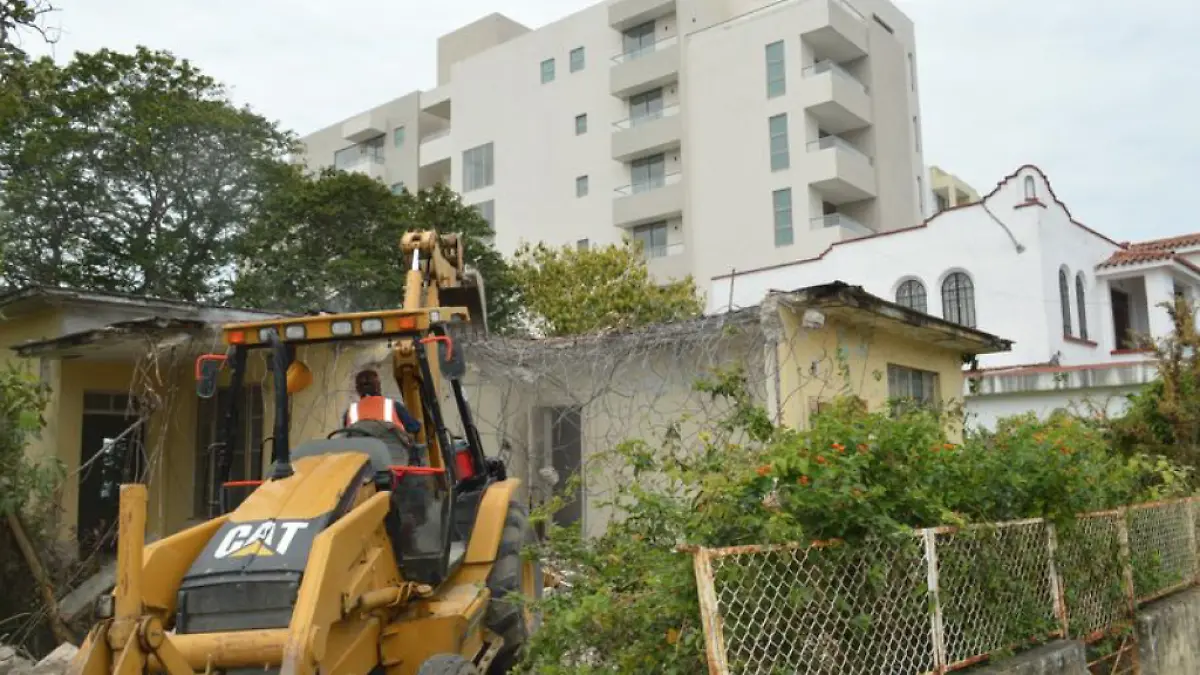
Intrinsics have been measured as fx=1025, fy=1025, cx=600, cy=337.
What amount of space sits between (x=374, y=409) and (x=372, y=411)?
0.02 m

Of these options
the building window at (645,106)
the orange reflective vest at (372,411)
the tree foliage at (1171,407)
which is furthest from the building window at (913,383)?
the building window at (645,106)

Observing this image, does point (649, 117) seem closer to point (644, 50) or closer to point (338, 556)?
point (644, 50)

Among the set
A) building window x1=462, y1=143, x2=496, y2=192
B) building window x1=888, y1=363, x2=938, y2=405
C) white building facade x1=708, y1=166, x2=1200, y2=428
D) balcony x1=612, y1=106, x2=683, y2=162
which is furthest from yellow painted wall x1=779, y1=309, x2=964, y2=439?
building window x1=462, y1=143, x2=496, y2=192

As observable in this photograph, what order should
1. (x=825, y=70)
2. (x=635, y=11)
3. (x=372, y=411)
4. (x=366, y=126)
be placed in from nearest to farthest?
1. (x=372, y=411)
2. (x=825, y=70)
3. (x=635, y=11)
4. (x=366, y=126)

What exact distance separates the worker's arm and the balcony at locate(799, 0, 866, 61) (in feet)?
98.8

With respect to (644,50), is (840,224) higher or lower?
lower

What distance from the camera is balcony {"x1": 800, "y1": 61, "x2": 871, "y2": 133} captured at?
33.4 metres

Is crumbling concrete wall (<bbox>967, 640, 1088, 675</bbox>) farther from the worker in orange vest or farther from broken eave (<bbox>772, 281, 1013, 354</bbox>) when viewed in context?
broken eave (<bbox>772, 281, 1013, 354</bbox>)

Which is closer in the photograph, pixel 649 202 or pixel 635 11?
pixel 649 202

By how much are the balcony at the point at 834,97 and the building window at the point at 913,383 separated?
824 inches

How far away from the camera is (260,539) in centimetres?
493

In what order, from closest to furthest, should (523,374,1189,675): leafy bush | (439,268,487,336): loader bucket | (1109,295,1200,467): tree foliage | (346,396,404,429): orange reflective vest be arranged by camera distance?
(523,374,1189,675): leafy bush → (346,396,404,429): orange reflective vest → (439,268,487,336): loader bucket → (1109,295,1200,467): tree foliage

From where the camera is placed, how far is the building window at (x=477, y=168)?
144 feet

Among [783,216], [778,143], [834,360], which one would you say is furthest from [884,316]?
[778,143]
